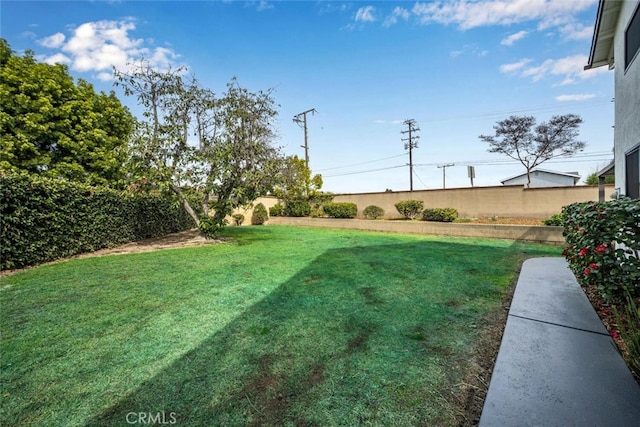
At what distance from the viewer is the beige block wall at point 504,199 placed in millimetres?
10648

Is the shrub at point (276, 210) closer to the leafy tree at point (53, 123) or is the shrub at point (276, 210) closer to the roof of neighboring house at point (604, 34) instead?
the leafy tree at point (53, 123)

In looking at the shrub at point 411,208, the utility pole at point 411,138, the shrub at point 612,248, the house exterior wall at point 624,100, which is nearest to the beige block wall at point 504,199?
the shrub at point 411,208

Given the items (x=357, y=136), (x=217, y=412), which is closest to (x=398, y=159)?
(x=357, y=136)

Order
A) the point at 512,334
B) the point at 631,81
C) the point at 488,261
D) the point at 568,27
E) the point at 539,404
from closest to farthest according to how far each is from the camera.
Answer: the point at 539,404
the point at 512,334
the point at 631,81
the point at 488,261
the point at 568,27

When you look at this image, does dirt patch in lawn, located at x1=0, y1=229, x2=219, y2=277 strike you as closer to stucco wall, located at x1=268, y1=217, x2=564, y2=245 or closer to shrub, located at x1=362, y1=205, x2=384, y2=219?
stucco wall, located at x1=268, y1=217, x2=564, y2=245

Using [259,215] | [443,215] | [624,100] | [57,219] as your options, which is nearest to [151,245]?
[57,219]

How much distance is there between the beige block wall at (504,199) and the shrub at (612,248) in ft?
31.7

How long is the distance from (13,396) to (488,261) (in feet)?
23.7

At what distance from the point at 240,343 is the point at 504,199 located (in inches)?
505

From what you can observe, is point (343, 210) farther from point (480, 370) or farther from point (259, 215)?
point (480, 370)

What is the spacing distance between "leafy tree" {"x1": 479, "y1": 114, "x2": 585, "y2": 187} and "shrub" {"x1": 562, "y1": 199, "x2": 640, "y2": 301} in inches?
783

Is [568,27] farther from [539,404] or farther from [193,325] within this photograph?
[193,325]

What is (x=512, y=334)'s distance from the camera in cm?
267

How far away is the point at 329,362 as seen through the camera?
7.41ft
